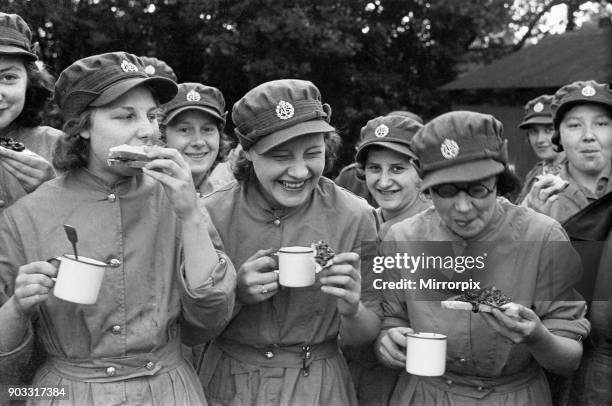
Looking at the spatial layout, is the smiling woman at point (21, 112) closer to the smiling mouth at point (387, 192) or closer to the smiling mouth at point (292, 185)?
the smiling mouth at point (292, 185)

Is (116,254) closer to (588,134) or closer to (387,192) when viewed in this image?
(387,192)

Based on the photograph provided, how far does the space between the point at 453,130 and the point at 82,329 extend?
184 cm

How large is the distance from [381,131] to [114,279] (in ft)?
7.88

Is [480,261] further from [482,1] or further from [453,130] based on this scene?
[482,1]

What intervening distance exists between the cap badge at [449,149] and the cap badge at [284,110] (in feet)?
2.49

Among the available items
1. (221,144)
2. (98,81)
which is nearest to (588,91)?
(221,144)

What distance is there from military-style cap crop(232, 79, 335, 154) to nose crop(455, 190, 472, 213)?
2.36 feet

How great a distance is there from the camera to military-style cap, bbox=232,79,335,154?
12.4ft

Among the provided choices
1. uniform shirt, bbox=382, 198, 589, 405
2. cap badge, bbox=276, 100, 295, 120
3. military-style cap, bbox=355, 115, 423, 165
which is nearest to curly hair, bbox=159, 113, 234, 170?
military-style cap, bbox=355, 115, 423, 165

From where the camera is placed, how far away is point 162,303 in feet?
11.2

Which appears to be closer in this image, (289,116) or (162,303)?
(162,303)

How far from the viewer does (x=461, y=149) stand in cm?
349

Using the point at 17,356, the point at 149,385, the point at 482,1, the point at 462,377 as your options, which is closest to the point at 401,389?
the point at 462,377

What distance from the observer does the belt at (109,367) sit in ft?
10.8
